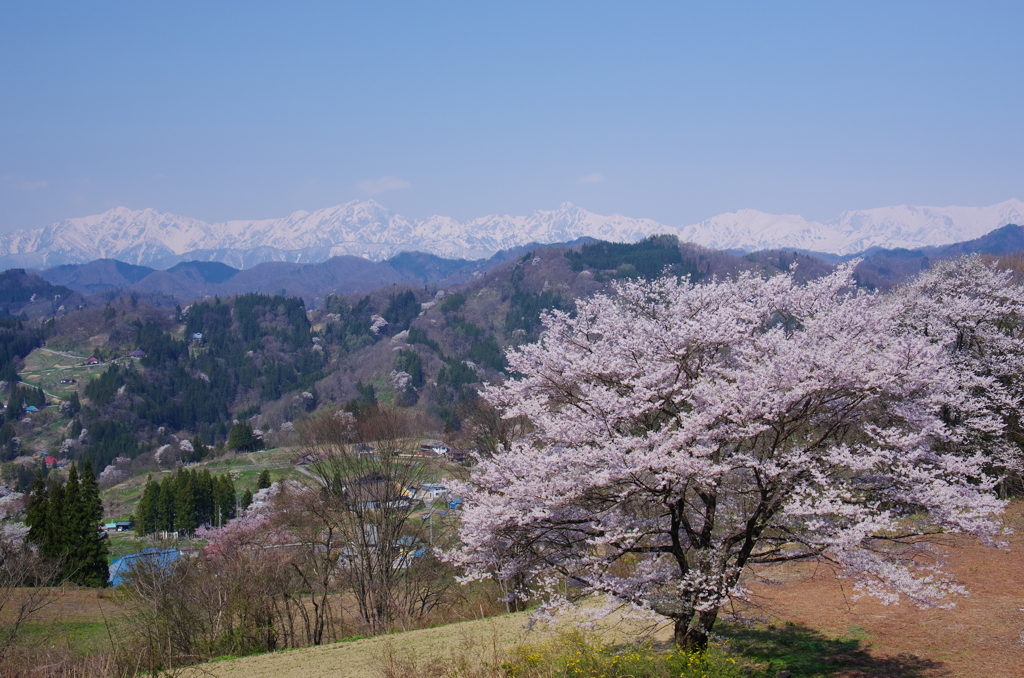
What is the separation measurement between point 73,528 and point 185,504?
2306 cm

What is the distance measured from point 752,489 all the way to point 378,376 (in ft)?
532

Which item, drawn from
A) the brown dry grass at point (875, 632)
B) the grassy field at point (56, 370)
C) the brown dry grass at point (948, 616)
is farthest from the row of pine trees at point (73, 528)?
the grassy field at point (56, 370)

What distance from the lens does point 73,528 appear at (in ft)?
135

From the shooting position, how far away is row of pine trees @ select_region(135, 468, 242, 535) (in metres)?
63.1

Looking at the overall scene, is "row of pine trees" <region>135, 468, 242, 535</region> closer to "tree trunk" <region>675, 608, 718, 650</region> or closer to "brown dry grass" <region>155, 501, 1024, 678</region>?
"brown dry grass" <region>155, 501, 1024, 678</region>

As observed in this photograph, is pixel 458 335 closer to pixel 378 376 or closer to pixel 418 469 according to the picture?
pixel 378 376

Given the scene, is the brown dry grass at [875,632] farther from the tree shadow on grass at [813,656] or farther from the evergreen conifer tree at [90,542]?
the evergreen conifer tree at [90,542]

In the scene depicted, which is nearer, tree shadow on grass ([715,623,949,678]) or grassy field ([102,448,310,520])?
tree shadow on grass ([715,623,949,678])

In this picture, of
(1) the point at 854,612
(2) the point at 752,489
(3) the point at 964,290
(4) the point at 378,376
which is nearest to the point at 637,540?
(2) the point at 752,489

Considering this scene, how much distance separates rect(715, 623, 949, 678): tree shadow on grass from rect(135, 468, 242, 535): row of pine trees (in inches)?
2308

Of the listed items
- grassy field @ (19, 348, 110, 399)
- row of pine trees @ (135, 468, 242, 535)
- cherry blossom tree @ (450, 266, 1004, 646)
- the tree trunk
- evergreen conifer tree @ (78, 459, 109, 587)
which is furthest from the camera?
grassy field @ (19, 348, 110, 399)

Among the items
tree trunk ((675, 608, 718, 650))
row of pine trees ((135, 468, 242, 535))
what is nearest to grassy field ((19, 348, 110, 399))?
row of pine trees ((135, 468, 242, 535))

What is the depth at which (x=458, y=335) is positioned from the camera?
197125 mm

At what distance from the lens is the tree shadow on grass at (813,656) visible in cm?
1028
